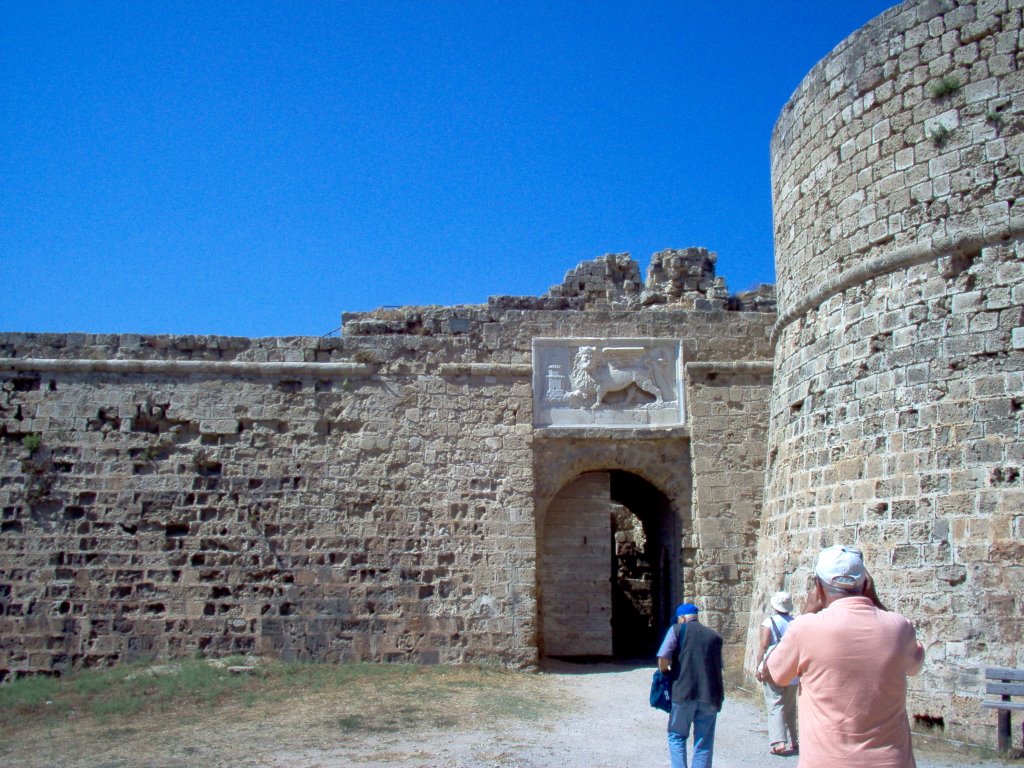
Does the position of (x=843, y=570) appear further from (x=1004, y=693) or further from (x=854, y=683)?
(x=1004, y=693)

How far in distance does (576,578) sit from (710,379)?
10.4 feet

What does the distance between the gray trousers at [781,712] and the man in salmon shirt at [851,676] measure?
3.82 m

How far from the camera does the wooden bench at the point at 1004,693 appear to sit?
243 inches

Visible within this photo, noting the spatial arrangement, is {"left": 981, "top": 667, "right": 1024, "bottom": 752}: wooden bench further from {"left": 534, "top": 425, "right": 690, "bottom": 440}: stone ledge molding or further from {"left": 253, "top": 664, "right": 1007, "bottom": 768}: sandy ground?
{"left": 534, "top": 425, "right": 690, "bottom": 440}: stone ledge molding

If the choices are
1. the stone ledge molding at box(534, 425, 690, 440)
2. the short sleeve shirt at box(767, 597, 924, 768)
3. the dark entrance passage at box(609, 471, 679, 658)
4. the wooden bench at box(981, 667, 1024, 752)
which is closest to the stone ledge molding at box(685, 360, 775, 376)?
the stone ledge molding at box(534, 425, 690, 440)

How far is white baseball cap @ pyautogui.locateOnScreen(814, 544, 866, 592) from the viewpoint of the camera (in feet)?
10.3

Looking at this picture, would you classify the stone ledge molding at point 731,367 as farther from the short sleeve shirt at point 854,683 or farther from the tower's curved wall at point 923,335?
the short sleeve shirt at point 854,683

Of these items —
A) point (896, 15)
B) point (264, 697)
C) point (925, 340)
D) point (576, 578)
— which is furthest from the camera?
point (576, 578)

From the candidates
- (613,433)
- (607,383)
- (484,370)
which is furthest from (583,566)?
(484,370)

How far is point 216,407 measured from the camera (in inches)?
426

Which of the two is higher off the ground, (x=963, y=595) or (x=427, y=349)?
(x=427, y=349)

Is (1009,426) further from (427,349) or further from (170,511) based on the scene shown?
(170,511)

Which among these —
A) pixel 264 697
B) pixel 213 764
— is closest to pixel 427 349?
pixel 264 697

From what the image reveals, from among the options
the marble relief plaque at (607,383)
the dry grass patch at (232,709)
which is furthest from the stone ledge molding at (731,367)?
the dry grass patch at (232,709)
